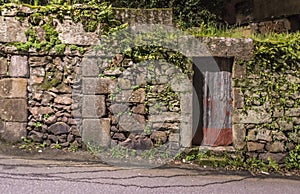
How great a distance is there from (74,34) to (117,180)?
242cm

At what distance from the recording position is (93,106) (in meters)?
5.33

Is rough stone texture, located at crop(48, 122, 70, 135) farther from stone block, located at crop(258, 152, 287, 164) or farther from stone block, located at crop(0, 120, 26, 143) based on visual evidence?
stone block, located at crop(258, 152, 287, 164)

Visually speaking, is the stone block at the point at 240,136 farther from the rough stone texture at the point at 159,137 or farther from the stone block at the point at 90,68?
the stone block at the point at 90,68

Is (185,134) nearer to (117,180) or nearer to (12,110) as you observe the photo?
(117,180)

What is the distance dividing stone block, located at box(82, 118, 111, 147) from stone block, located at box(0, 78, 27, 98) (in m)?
1.12

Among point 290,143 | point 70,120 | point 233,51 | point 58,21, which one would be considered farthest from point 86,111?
point 290,143

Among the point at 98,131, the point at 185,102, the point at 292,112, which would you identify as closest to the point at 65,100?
the point at 98,131

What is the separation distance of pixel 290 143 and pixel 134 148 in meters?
2.44

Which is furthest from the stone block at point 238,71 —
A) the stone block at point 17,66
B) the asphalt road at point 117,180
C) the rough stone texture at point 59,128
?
the stone block at point 17,66

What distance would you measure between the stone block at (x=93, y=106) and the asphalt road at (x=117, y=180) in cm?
81

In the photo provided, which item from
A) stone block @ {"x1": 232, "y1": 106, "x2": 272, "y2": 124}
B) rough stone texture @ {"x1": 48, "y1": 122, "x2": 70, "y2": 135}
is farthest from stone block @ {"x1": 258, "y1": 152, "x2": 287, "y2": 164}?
rough stone texture @ {"x1": 48, "y1": 122, "x2": 70, "y2": 135}

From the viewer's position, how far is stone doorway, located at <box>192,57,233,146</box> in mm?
5422

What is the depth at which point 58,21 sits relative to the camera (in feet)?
17.6

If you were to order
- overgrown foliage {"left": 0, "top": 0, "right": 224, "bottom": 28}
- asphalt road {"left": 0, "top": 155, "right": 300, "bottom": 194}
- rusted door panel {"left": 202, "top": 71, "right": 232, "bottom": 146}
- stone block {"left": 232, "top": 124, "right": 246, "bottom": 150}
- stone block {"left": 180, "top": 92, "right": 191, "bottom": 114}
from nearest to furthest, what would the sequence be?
1. asphalt road {"left": 0, "top": 155, "right": 300, "bottom": 194}
2. stone block {"left": 180, "top": 92, "right": 191, "bottom": 114}
3. stone block {"left": 232, "top": 124, "right": 246, "bottom": 150}
4. rusted door panel {"left": 202, "top": 71, "right": 232, "bottom": 146}
5. overgrown foliage {"left": 0, "top": 0, "right": 224, "bottom": 28}
